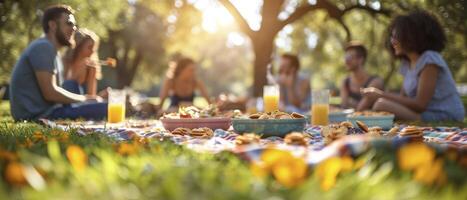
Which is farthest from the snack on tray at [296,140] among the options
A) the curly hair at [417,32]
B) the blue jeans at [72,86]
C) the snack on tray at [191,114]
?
the blue jeans at [72,86]

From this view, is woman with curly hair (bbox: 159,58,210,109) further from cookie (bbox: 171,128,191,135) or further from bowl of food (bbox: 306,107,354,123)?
cookie (bbox: 171,128,191,135)

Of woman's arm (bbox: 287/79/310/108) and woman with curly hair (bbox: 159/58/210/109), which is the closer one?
woman's arm (bbox: 287/79/310/108)

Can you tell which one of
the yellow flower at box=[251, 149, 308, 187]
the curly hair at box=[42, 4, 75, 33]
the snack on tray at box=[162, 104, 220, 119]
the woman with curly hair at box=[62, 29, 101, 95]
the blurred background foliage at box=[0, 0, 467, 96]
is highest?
the blurred background foliage at box=[0, 0, 467, 96]

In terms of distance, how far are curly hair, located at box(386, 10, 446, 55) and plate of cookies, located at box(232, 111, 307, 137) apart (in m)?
2.33

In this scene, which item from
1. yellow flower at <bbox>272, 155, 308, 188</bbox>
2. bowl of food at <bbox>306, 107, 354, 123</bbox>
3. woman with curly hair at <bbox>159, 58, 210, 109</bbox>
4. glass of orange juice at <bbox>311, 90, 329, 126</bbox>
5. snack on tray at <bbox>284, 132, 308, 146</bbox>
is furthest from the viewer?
woman with curly hair at <bbox>159, 58, 210, 109</bbox>

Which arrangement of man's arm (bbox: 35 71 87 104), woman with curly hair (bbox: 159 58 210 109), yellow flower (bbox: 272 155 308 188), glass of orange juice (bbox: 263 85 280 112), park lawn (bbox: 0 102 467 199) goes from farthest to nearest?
woman with curly hair (bbox: 159 58 210 109), man's arm (bbox: 35 71 87 104), glass of orange juice (bbox: 263 85 280 112), yellow flower (bbox: 272 155 308 188), park lawn (bbox: 0 102 467 199)

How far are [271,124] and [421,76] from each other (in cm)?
250

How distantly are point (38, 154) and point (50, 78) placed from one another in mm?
3181

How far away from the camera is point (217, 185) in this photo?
Answer: 1387 mm

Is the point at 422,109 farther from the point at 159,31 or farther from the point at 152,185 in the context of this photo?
Answer: the point at 159,31

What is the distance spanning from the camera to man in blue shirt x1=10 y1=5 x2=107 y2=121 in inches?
201

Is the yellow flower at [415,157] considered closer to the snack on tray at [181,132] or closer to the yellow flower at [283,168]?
the yellow flower at [283,168]

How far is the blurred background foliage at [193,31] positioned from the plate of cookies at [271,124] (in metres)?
4.04

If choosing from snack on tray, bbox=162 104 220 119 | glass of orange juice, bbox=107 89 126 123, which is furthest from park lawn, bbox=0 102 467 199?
glass of orange juice, bbox=107 89 126 123
